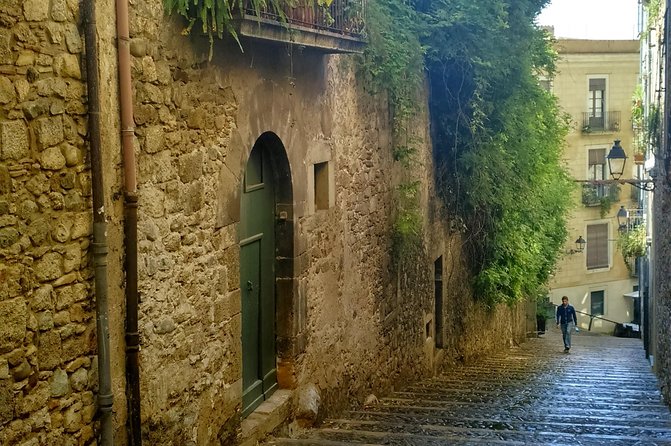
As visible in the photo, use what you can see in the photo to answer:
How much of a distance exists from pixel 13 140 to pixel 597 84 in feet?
110

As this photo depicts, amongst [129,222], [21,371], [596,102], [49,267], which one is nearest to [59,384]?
[21,371]

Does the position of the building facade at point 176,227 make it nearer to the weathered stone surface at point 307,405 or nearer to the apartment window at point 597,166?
the weathered stone surface at point 307,405

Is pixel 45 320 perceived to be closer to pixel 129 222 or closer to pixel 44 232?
pixel 44 232

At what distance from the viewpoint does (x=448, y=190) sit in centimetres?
1414

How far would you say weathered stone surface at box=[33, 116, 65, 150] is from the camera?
14.4 feet

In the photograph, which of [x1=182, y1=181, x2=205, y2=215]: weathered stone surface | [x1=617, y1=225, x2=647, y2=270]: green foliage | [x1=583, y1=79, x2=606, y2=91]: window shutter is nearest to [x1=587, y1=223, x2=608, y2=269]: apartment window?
[x1=583, y1=79, x2=606, y2=91]: window shutter

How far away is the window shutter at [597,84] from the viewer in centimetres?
3562

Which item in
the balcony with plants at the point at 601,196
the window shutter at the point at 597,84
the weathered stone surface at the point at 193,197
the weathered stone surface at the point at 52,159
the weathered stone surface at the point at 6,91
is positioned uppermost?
the window shutter at the point at 597,84

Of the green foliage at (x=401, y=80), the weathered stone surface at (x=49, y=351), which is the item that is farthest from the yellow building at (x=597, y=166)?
the weathered stone surface at (x=49, y=351)

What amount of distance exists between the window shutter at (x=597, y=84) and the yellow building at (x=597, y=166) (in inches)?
1.2

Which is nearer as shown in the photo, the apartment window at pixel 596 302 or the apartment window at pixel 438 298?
the apartment window at pixel 438 298

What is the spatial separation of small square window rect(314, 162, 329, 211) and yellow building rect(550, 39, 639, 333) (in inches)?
1068

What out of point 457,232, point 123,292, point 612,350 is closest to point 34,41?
point 123,292

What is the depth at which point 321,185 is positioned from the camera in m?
8.78
